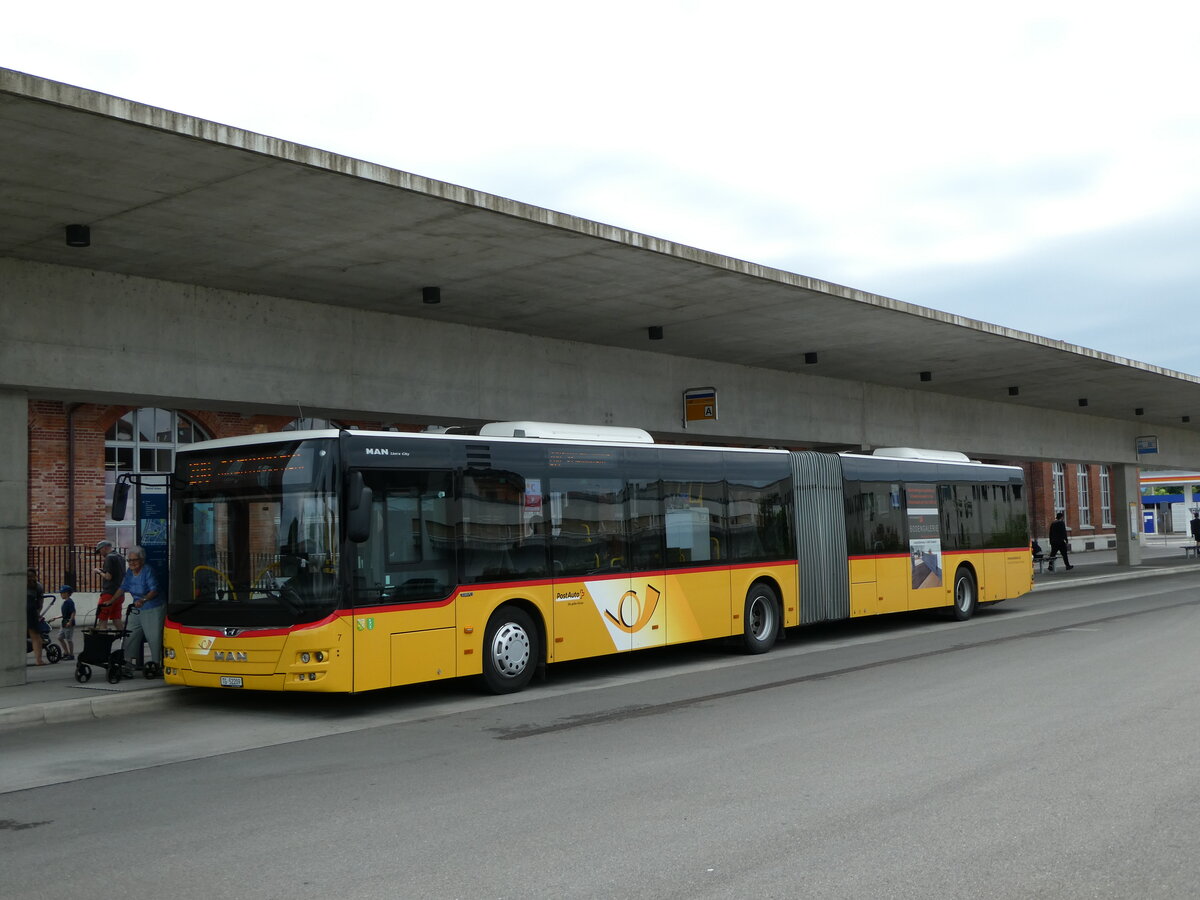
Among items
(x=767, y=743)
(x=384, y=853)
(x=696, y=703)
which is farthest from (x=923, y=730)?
(x=384, y=853)

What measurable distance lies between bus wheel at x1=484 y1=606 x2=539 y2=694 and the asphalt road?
23 centimetres

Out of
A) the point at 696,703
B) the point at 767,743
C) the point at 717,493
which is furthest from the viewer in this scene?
the point at 717,493

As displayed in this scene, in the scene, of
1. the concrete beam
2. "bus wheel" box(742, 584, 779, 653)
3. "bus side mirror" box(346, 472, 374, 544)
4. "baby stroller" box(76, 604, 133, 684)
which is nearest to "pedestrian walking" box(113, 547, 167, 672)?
"baby stroller" box(76, 604, 133, 684)

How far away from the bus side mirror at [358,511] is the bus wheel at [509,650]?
2260 mm

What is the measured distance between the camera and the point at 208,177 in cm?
1124

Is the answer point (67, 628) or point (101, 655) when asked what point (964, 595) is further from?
point (67, 628)

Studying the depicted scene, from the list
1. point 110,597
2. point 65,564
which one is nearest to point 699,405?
point 110,597

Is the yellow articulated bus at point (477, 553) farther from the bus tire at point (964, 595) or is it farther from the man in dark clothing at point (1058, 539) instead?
the man in dark clothing at point (1058, 539)

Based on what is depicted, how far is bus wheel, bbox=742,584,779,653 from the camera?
17.0 m

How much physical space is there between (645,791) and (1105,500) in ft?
207

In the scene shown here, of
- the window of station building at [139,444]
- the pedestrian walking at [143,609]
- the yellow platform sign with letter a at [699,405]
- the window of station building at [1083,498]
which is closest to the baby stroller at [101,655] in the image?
the pedestrian walking at [143,609]

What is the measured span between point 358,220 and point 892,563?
11369 mm

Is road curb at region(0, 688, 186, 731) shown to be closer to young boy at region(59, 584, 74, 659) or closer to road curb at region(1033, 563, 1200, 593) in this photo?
young boy at region(59, 584, 74, 659)

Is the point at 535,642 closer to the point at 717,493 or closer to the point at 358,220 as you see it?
the point at 717,493
